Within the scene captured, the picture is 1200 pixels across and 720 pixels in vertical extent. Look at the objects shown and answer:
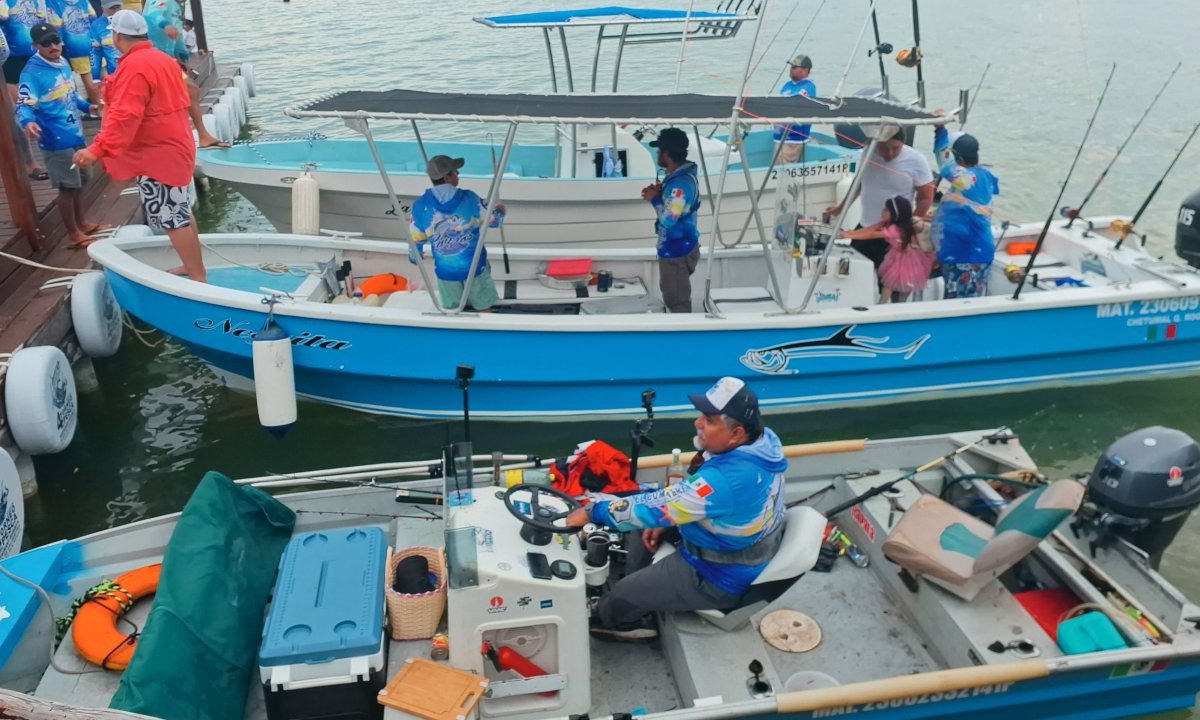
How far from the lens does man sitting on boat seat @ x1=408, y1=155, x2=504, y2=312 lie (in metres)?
6.16

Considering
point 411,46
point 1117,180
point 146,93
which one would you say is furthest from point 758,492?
point 411,46

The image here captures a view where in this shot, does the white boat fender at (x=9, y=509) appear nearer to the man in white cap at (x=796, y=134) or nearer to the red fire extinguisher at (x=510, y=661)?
the red fire extinguisher at (x=510, y=661)

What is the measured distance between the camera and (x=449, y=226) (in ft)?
20.4

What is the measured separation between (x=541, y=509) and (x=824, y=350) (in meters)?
3.27

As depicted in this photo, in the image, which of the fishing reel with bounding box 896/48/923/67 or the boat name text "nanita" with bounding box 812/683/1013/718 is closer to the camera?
the boat name text "nanita" with bounding box 812/683/1013/718

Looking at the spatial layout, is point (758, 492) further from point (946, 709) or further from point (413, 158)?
point (413, 158)

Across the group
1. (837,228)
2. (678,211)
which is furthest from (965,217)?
(678,211)

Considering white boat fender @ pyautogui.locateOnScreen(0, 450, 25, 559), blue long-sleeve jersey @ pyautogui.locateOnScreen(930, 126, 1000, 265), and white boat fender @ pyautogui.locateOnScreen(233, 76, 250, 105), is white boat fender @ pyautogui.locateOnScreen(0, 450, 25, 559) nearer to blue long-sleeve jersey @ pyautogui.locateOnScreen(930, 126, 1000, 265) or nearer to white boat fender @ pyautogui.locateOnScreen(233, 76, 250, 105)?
blue long-sleeve jersey @ pyautogui.locateOnScreen(930, 126, 1000, 265)

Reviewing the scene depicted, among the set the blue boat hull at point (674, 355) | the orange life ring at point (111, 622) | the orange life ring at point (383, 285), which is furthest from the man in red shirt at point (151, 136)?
the orange life ring at point (111, 622)

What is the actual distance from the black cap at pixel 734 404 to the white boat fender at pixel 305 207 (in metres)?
6.25

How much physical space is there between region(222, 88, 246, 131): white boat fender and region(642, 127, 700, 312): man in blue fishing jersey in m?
9.73

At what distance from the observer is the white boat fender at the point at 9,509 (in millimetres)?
5195

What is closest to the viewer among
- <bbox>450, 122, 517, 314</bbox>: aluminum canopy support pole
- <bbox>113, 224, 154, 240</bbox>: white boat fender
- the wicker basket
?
the wicker basket

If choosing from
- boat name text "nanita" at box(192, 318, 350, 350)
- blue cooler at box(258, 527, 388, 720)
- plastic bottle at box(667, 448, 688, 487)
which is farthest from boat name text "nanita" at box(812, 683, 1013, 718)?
boat name text "nanita" at box(192, 318, 350, 350)
